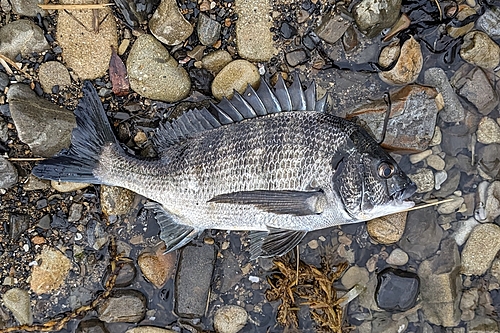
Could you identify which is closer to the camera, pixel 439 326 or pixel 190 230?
pixel 190 230

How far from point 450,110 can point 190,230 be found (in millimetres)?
2573

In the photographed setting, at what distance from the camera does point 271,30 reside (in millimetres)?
3984

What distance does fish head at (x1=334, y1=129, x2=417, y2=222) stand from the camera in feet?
10.9

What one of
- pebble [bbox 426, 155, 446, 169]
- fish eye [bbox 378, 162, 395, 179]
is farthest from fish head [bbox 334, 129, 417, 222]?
pebble [bbox 426, 155, 446, 169]

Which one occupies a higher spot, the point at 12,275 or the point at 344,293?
the point at 12,275

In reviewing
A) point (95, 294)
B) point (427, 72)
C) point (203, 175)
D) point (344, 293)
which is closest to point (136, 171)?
point (203, 175)

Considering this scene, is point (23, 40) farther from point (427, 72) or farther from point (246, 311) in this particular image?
point (427, 72)

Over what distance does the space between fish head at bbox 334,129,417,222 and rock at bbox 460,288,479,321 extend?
1397 mm

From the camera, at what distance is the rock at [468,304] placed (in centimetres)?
411

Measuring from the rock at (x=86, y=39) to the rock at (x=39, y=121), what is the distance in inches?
16.9

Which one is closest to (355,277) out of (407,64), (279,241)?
(279,241)

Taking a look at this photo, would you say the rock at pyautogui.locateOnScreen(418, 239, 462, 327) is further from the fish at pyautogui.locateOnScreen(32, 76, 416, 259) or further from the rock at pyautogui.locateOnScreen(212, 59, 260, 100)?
the rock at pyautogui.locateOnScreen(212, 59, 260, 100)

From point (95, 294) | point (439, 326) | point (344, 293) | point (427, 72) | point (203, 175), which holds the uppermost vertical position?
point (203, 175)

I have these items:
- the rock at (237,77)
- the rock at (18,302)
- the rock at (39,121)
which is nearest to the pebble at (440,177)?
the rock at (237,77)
